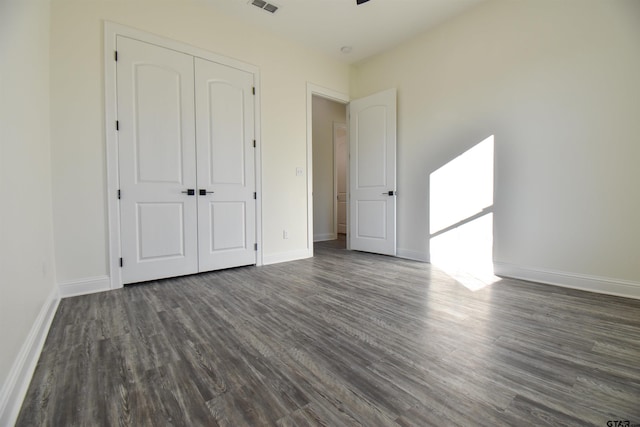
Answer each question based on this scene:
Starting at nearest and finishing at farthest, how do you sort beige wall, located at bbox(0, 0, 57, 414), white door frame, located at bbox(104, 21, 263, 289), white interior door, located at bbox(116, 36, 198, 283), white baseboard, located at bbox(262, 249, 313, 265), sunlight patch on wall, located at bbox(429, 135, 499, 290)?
beige wall, located at bbox(0, 0, 57, 414) → white door frame, located at bbox(104, 21, 263, 289) → white interior door, located at bbox(116, 36, 198, 283) → sunlight patch on wall, located at bbox(429, 135, 499, 290) → white baseboard, located at bbox(262, 249, 313, 265)

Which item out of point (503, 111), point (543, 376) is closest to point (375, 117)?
point (503, 111)

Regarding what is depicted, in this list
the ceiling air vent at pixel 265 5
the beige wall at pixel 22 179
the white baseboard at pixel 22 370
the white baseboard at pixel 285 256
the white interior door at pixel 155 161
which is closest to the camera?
the white baseboard at pixel 22 370

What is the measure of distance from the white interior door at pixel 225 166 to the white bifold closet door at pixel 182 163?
0.04 ft

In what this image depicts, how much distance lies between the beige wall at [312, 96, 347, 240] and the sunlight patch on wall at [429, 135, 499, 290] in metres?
2.65

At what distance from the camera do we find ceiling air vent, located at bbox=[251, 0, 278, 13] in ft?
10.1

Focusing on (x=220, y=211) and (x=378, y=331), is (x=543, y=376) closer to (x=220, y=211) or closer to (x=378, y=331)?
(x=378, y=331)

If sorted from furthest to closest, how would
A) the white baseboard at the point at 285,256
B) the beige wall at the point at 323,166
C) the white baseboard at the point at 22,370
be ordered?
the beige wall at the point at 323,166 → the white baseboard at the point at 285,256 → the white baseboard at the point at 22,370

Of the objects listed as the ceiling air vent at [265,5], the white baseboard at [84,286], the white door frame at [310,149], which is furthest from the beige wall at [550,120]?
the white baseboard at [84,286]

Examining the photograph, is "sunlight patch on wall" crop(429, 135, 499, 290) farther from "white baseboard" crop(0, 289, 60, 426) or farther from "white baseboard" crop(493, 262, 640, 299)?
"white baseboard" crop(0, 289, 60, 426)

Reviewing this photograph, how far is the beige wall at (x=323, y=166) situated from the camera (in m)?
5.86

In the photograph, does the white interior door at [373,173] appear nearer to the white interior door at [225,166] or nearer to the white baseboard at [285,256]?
the white baseboard at [285,256]

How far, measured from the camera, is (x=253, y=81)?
3.54m

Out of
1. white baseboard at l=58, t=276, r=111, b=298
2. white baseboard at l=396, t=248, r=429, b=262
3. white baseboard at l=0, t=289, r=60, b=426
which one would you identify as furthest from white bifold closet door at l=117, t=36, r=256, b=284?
white baseboard at l=396, t=248, r=429, b=262

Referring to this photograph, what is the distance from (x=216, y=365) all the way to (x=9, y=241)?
1.08 metres
